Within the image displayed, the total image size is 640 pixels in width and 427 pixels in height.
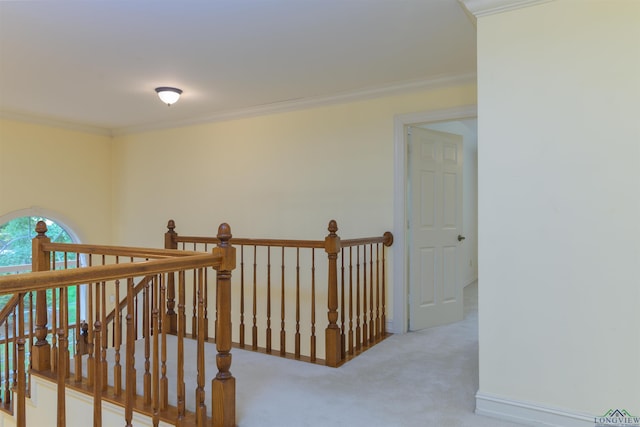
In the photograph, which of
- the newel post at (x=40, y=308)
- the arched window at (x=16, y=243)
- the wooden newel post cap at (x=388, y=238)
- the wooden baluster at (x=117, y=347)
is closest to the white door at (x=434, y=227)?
the wooden newel post cap at (x=388, y=238)

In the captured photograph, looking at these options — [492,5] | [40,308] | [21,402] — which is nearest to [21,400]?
[21,402]

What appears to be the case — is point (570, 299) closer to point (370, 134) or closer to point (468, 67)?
point (468, 67)

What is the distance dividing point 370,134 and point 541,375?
2.65m

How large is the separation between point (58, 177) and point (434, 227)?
4.98 metres

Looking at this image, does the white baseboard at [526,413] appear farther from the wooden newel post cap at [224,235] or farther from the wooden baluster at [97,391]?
the wooden baluster at [97,391]

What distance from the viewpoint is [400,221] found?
386 centimetres

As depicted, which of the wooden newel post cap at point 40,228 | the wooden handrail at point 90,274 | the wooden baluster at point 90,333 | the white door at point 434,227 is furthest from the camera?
the white door at point 434,227

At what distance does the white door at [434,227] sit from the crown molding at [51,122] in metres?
4.59

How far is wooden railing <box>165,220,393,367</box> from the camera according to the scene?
305 centimetres

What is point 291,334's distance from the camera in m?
4.57

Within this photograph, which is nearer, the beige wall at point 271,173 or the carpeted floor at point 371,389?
the carpeted floor at point 371,389

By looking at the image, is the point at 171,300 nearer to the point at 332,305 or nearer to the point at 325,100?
the point at 332,305

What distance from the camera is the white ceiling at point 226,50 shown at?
8.15ft

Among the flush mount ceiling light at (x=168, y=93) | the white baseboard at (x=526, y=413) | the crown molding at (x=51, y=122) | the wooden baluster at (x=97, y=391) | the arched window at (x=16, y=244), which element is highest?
the crown molding at (x=51, y=122)
